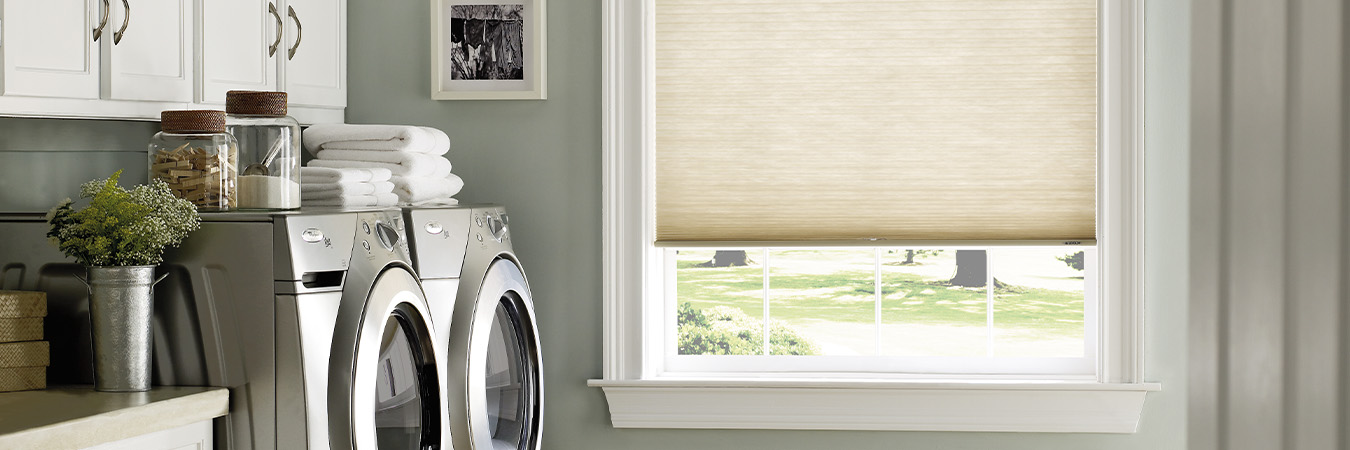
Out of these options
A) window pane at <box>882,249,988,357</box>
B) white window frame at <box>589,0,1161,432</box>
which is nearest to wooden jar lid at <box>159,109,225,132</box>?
white window frame at <box>589,0,1161,432</box>

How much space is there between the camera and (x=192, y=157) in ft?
5.68

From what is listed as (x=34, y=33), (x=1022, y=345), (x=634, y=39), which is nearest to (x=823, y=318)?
(x=1022, y=345)

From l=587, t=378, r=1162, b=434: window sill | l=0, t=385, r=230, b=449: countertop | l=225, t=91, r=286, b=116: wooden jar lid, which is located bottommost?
l=587, t=378, r=1162, b=434: window sill

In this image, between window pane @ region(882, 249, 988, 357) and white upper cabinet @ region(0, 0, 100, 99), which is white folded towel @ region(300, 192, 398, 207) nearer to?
white upper cabinet @ region(0, 0, 100, 99)

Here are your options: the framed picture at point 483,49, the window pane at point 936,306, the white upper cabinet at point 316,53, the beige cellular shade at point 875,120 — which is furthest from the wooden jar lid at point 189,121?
the window pane at point 936,306

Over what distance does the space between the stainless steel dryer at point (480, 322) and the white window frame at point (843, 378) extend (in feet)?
0.94

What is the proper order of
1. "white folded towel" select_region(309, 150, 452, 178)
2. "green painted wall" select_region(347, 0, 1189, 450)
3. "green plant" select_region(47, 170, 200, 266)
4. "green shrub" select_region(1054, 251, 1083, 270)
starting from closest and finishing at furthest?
"green plant" select_region(47, 170, 200, 266) → "white folded towel" select_region(309, 150, 452, 178) → "green painted wall" select_region(347, 0, 1189, 450) → "green shrub" select_region(1054, 251, 1083, 270)

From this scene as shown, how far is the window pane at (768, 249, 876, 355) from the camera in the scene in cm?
269

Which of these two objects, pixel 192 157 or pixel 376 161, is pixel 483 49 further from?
pixel 192 157

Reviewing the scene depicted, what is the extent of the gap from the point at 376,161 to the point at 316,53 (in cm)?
42

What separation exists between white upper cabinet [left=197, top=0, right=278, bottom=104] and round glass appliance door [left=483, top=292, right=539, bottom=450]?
69 centimetres

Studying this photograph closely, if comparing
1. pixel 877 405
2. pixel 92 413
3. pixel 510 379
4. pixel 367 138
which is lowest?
pixel 877 405

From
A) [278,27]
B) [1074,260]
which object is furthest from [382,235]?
[1074,260]

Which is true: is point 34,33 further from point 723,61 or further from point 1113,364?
point 1113,364
